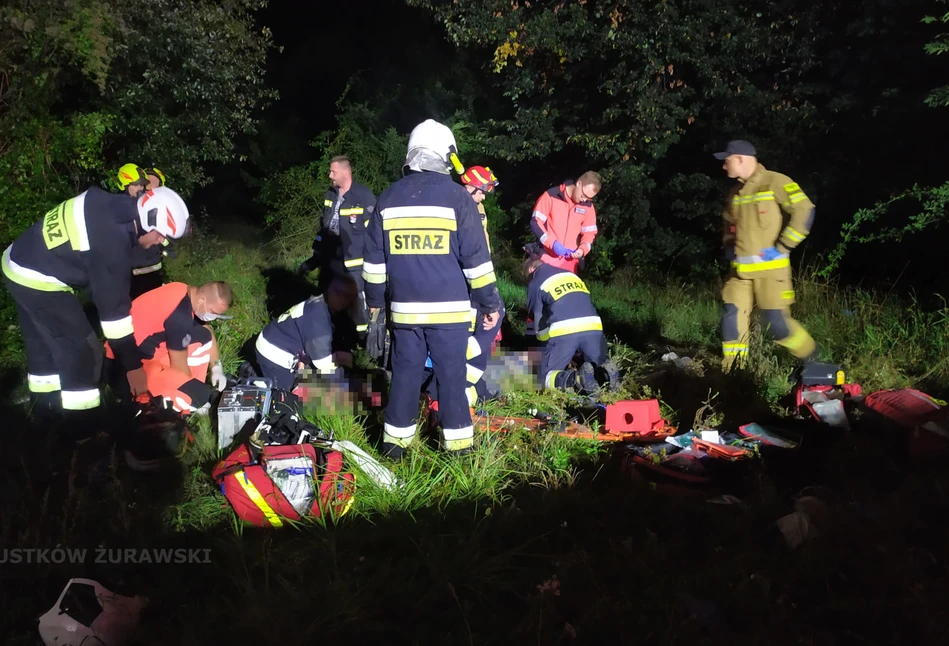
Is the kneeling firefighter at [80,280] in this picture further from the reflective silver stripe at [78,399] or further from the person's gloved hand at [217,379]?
the person's gloved hand at [217,379]

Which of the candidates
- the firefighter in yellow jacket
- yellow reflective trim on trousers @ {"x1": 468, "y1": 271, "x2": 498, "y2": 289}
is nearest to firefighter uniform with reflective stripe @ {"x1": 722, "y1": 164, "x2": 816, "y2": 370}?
the firefighter in yellow jacket

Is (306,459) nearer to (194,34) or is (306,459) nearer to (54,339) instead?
(54,339)

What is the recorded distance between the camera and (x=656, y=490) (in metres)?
3.62

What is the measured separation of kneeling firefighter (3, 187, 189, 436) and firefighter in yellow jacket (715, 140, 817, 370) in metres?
3.93

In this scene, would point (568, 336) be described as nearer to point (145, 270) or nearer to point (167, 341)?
point (167, 341)

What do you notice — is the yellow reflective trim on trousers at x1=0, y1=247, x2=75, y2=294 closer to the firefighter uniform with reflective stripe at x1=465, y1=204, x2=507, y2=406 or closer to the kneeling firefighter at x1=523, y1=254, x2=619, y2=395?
the firefighter uniform with reflective stripe at x1=465, y1=204, x2=507, y2=406

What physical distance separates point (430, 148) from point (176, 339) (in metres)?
2.06

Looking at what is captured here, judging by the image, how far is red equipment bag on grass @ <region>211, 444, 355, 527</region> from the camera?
3301mm

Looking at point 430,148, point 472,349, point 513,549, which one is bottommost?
point 513,549

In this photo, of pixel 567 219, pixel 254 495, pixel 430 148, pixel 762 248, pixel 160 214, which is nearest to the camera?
pixel 254 495

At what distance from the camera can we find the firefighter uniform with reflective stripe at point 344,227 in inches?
255

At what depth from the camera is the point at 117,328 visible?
3.73m

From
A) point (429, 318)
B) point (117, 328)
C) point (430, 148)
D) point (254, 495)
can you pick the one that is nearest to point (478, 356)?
point (429, 318)

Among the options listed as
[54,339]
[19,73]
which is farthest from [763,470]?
[19,73]
